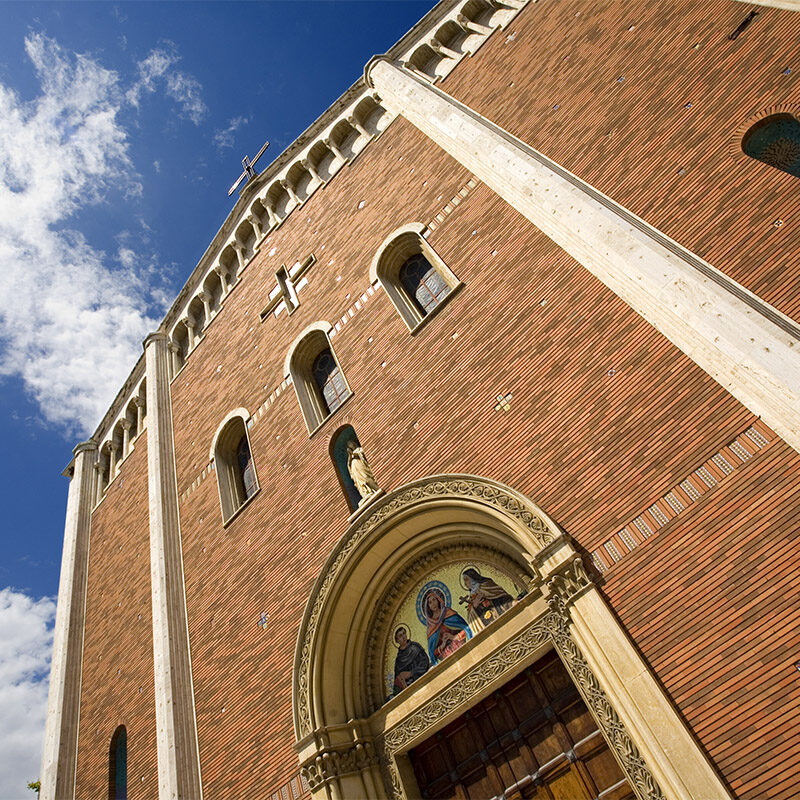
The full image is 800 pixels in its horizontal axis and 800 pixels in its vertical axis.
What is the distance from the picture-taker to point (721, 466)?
466cm

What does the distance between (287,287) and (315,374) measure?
1.90 metres

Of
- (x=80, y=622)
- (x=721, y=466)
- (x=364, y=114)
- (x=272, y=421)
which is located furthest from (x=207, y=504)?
(x=721, y=466)

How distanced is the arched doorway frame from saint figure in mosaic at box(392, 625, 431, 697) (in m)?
0.18

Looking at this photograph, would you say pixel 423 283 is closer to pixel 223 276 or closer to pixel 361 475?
pixel 361 475

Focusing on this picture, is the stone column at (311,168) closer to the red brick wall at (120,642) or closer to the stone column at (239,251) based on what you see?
the stone column at (239,251)

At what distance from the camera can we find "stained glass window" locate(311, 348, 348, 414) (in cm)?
895

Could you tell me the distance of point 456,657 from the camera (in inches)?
242

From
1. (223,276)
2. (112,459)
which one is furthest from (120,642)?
(223,276)

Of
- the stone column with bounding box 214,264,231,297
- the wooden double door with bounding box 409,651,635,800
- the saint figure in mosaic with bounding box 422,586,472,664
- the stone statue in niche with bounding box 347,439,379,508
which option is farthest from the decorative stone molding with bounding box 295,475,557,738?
the stone column with bounding box 214,264,231,297

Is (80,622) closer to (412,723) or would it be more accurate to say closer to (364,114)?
(412,723)

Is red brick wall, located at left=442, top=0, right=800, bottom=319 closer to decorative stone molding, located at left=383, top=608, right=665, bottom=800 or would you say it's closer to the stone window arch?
decorative stone molding, located at left=383, top=608, right=665, bottom=800

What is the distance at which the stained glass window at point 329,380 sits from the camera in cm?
895

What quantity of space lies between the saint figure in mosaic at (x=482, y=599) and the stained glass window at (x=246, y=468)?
4001 mm

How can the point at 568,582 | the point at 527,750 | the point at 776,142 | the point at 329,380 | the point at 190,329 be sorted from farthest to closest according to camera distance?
the point at 190,329 < the point at 329,380 < the point at 776,142 < the point at 527,750 < the point at 568,582
